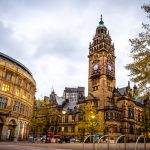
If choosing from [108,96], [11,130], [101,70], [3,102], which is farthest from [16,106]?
[101,70]

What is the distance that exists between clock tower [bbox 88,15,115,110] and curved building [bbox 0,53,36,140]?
30143mm

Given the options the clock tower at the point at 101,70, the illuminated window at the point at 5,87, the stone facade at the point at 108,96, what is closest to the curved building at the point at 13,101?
the illuminated window at the point at 5,87

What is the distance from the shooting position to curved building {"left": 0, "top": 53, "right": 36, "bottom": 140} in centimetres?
4438

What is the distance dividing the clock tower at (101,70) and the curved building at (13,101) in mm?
30143

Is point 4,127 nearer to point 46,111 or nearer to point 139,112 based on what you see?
point 46,111

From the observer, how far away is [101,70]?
257 feet

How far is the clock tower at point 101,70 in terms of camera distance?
75688 millimetres

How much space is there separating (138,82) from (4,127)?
34426mm

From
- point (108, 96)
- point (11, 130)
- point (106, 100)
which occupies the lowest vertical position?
point (11, 130)

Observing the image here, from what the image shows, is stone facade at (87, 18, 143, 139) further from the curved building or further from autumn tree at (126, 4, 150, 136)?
autumn tree at (126, 4, 150, 136)

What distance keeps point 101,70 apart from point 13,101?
4003 centimetres

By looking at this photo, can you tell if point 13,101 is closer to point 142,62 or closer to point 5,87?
point 5,87

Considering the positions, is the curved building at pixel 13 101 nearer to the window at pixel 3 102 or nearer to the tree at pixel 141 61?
the window at pixel 3 102

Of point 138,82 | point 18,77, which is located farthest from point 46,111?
point 138,82
